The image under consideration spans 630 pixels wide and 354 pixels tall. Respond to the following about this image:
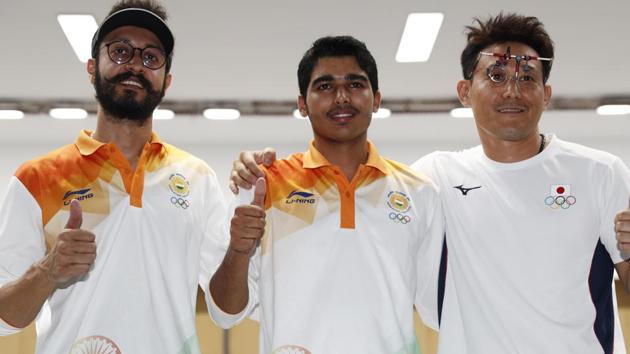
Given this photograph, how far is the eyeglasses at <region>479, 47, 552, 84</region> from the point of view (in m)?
2.74

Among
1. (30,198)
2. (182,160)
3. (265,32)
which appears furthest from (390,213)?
(265,32)

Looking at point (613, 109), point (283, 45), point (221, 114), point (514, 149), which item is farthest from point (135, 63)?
point (613, 109)

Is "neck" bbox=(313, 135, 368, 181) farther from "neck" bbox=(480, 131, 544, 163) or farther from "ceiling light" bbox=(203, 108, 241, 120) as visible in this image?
"ceiling light" bbox=(203, 108, 241, 120)

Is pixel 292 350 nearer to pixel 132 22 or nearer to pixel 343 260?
pixel 343 260

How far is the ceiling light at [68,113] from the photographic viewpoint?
8.34 metres

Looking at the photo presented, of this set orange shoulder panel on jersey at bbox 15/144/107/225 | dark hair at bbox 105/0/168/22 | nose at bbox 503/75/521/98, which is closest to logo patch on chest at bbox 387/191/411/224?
nose at bbox 503/75/521/98

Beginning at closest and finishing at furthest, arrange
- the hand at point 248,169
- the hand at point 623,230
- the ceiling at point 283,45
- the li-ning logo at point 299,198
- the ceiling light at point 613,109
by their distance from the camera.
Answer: the hand at point 623,230 < the hand at point 248,169 < the li-ning logo at point 299,198 < the ceiling at point 283,45 < the ceiling light at point 613,109

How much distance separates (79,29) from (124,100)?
11.7 ft

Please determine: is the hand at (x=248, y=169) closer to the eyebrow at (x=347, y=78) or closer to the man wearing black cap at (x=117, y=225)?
the man wearing black cap at (x=117, y=225)

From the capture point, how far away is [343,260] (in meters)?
2.47

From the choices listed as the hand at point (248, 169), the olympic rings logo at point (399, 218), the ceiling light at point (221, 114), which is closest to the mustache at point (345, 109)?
the hand at point (248, 169)

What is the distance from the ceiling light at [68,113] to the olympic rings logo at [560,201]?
685 centimetres

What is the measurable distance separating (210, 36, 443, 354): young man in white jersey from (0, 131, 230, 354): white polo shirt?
7.2 inches

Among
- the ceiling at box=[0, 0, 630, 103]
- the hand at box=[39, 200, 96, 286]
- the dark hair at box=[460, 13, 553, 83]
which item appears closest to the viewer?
the hand at box=[39, 200, 96, 286]
